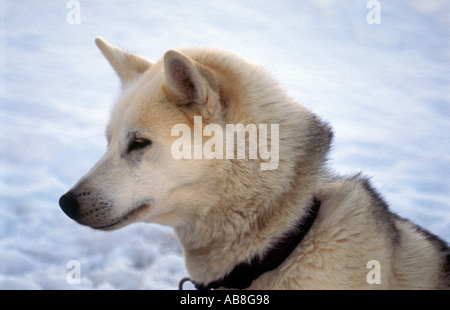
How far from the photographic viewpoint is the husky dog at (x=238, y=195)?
2891mm

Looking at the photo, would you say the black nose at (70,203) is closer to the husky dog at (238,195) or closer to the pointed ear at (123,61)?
the husky dog at (238,195)

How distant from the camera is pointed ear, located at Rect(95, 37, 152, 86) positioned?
12.4 ft

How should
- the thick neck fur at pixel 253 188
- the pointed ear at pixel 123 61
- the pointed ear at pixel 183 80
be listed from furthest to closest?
the pointed ear at pixel 123 61
the thick neck fur at pixel 253 188
the pointed ear at pixel 183 80

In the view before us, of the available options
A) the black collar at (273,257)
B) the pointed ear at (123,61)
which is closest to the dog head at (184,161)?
the black collar at (273,257)

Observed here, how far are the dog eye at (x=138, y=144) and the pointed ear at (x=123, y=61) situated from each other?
2.89 feet

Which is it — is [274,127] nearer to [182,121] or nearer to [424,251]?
[182,121]

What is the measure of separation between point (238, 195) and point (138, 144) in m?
0.72

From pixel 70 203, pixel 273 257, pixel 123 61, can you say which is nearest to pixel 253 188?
pixel 273 257

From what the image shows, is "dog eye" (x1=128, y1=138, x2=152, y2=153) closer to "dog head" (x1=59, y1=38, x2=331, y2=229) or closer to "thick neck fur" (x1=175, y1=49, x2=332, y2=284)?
"dog head" (x1=59, y1=38, x2=331, y2=229)

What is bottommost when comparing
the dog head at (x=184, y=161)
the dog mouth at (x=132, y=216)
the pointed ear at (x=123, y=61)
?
the dog mouth at (x=132, y=216)

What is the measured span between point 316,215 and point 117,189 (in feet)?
4.16

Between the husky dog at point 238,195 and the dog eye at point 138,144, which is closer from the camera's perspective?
the husky dog at point 238,195

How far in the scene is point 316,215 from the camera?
3008mm
